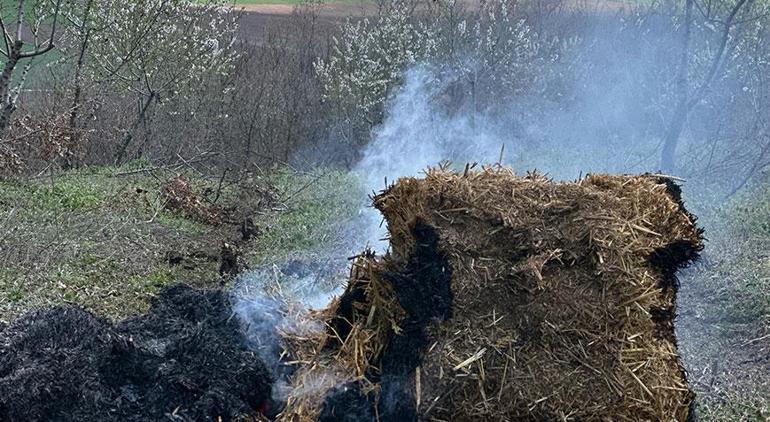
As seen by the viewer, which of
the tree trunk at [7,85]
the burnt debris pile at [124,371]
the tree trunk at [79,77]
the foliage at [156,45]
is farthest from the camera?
the foliage at [156,45]

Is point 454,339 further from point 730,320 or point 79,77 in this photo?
point 79,77

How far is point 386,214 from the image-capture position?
16.0 feet

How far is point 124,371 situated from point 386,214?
171cm

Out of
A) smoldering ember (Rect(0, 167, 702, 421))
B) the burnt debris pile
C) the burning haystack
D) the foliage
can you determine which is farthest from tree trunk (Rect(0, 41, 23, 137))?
the burning haystack

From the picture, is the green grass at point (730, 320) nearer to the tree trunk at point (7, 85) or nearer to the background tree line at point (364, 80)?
the background tree line at point (364, 80)

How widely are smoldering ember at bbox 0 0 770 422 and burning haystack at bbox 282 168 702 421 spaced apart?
0.01 meters

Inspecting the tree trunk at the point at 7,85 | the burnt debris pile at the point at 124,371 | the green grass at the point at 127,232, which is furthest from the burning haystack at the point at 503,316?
the tree trunk at the point at 7,85

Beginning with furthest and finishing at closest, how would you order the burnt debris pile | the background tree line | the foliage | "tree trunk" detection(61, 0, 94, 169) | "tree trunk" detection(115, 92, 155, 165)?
1. "tree trunk" detection(115, 92, 155, 165)
2. the foliage
3. "tree trunk" detection(61, 0, 94, 169)
4. the background tree line
5. the burnt debris pile

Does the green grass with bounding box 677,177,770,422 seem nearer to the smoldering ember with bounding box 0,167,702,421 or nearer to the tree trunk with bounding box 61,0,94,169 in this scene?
the smoldering ember with bounding box 0,167,702,421

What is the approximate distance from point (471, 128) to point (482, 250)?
1144 cm

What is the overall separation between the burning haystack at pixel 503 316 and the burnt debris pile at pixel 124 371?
15.4 inches

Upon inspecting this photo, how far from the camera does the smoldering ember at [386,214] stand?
448cm

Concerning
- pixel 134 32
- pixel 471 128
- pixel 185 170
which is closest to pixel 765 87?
pixel 471 128

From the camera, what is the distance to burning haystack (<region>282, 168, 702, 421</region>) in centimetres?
439
